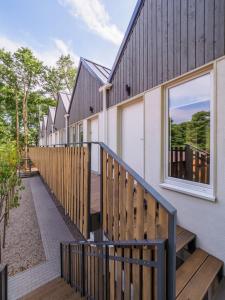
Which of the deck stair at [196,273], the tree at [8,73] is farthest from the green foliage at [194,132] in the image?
the tree at [8,73]

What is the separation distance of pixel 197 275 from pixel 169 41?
10.5 feet

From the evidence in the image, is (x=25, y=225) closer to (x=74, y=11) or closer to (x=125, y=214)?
(x=125, y=214)

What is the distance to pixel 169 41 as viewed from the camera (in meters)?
3.00

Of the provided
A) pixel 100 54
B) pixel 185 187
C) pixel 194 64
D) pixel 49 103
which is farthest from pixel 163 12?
pixel 49 103

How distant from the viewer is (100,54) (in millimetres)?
10273

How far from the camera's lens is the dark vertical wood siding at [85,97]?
6176mm

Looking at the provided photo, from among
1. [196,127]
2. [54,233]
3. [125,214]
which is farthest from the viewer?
[54,233]

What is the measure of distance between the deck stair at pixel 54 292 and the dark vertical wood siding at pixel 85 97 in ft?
14.6

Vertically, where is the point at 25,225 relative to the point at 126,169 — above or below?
below

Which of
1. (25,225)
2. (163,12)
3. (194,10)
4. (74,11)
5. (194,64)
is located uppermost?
(74,11)

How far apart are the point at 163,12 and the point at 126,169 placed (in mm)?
3008

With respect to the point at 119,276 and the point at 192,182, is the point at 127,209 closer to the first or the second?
the point at 119,276

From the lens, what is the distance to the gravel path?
3.45m

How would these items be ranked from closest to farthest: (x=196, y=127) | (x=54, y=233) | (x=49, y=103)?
1. (x=196, y=127)
2. (x=54, y=233)
3. (x=49, y=103)
